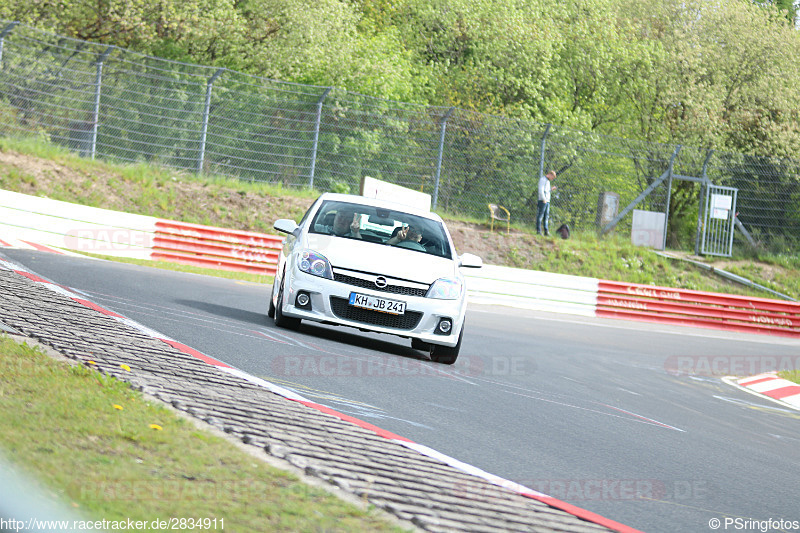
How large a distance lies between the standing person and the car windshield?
52.7ft

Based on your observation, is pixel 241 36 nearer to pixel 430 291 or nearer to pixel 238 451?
pixel 430 291

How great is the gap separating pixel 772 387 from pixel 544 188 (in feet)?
45.8

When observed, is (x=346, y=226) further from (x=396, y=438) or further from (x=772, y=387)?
(x=772, y=387)

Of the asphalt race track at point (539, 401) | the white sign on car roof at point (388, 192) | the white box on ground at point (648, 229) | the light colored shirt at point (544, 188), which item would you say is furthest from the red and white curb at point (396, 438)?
the white box on ground at point (648, 229)

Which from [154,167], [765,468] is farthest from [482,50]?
[765,468]

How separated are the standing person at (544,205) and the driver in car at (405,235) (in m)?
16.3

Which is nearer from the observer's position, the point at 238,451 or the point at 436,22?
the point at 238,451

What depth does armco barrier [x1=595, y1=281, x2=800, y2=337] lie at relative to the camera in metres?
23.9

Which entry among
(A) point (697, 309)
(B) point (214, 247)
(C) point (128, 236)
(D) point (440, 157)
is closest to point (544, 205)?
(D) point (440, 157)

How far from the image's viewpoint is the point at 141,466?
13.3 ft

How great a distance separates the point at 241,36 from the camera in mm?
32594

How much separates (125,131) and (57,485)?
21.1 metres

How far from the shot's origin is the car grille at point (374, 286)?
9562 mm

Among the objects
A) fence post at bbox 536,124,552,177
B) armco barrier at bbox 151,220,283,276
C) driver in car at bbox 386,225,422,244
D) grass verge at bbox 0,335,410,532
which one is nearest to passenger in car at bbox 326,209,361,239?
driver in car at bbox 386,225,422,244
